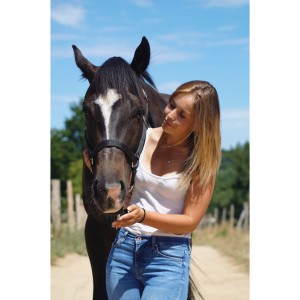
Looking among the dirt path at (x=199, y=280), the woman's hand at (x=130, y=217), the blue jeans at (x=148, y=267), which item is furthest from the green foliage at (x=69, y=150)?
the woman's hand at (x=130, y=217)

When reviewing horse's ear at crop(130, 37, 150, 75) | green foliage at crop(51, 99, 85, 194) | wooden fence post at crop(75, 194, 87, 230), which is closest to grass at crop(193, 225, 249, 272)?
wooden fence post at crop(75, 194, 87, 230)

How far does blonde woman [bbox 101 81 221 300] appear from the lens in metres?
2.27

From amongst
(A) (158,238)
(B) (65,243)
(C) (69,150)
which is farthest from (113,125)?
(C) (69,150)

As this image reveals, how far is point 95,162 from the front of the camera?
8.32ft

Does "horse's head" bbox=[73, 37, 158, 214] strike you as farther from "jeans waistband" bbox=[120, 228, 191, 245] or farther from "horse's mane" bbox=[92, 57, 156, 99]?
"jeans waistband" bbox=[120, 228, 191, 245]

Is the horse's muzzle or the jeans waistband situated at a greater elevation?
the horse's muzzle

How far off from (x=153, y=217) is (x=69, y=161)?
2255 cm

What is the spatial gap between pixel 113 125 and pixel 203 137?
1.58 ft

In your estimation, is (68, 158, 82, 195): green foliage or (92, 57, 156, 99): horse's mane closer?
(92, 57, 156, 99): horse's mane

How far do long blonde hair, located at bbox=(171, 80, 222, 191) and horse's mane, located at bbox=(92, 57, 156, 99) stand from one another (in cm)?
45
